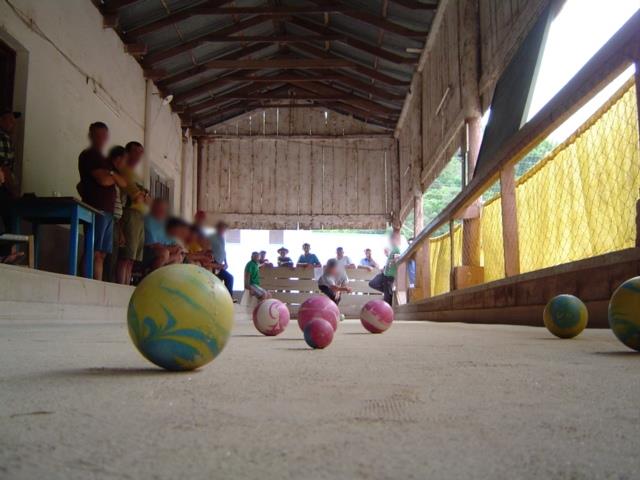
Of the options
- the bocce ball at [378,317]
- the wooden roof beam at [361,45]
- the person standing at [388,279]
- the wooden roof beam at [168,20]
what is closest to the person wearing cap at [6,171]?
the bocce ball at [378,317]

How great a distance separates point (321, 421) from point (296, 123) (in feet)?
61.8

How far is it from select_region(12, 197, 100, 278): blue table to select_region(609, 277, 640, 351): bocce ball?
5305 millimetres

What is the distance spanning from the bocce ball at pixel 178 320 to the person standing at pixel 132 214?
22cm

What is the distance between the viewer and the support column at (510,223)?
17.1 feet

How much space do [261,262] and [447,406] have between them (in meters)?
16.3

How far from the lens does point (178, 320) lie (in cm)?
169

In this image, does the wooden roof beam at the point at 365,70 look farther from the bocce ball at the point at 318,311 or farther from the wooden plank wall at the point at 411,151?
the bocce ball at the point at 318,311

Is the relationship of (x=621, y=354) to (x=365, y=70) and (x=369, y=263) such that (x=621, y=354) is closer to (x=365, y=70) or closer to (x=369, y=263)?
(x=365, y=70)

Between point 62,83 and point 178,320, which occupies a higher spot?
point 62,83

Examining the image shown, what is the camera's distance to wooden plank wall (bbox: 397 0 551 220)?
808 centimetres

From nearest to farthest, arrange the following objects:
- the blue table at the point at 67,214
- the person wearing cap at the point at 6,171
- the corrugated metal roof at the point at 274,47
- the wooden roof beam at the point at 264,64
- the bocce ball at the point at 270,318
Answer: the bocce ball at the point at 270,318
the person wearing cap at the point at 6,171
the blue table at the point at 67,214
the corrugated metal roof at the point at 274,47
the wooden roof beam at the point at 264,64

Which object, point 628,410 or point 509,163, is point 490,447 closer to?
point 628,410

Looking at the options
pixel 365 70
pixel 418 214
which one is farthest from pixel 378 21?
pixel 418 214

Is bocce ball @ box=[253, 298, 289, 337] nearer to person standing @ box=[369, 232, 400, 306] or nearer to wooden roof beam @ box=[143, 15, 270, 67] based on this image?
person standing @ box=[369, 232, 400, 306]
